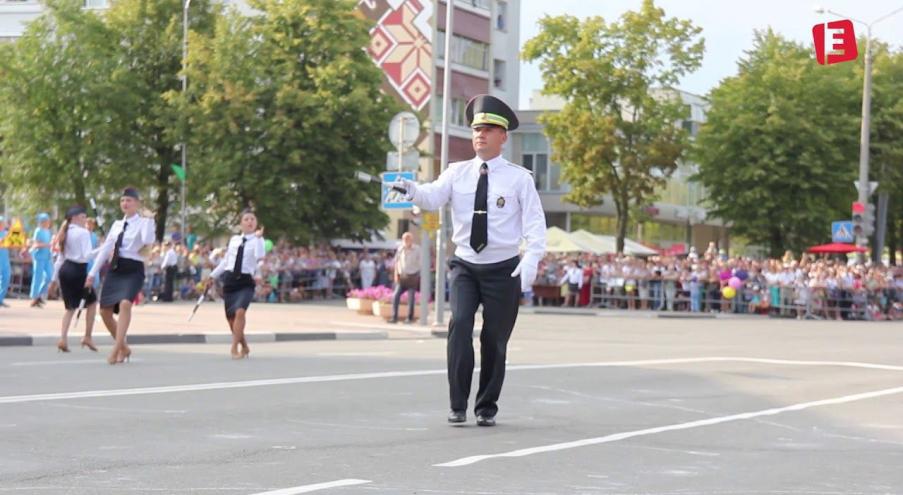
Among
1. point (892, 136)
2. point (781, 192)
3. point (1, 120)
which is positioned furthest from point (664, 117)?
point (1, 120)

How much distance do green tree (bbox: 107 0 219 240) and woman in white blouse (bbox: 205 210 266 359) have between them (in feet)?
118

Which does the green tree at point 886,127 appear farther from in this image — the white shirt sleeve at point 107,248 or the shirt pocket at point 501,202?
the shirt pocket at point 501,202

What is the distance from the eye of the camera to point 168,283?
3856 centimetres

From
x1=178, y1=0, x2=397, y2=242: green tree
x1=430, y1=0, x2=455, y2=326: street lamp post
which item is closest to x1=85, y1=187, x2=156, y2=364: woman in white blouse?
x1=430, y1=0, x2=455, y2=326: street lamp post

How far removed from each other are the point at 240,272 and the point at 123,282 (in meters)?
1.96

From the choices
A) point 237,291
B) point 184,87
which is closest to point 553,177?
point 184,87

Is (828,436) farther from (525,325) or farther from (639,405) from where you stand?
(525,325)

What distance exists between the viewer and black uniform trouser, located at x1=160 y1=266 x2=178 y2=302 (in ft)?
126

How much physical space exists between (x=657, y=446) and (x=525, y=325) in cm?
2348

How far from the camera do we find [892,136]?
60.8 m

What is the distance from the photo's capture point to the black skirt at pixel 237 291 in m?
18.4

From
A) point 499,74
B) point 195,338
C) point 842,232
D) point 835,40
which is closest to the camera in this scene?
point 195,338

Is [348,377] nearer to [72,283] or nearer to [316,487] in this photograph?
[72,283]

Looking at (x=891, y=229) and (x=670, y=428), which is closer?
(x=670, y=428)
